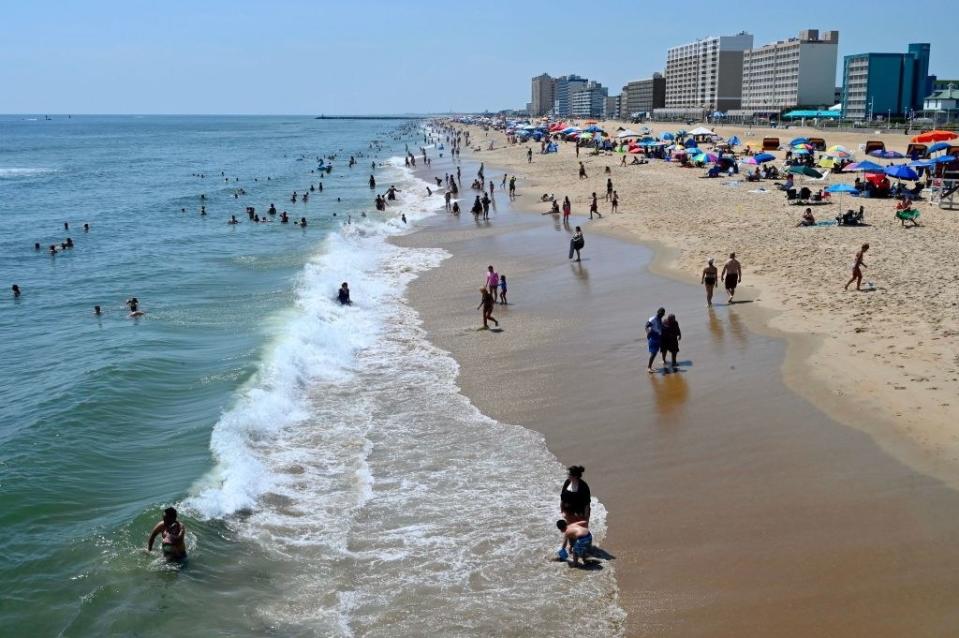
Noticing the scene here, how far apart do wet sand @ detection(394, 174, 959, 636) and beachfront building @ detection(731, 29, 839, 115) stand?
379 ft

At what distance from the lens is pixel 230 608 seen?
8000 mm

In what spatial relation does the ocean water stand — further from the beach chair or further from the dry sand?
the beach chair

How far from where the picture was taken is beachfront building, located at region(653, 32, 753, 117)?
494 ft

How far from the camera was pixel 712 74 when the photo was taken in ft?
503

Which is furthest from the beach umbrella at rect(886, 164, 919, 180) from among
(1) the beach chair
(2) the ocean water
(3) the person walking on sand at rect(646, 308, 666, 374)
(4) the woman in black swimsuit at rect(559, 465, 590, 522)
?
(4) the woman in black swimsuit at rect(559, 465, 590, 522)

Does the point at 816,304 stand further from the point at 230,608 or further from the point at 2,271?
the point at 2,271

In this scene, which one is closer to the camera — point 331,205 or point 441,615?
point 441,615

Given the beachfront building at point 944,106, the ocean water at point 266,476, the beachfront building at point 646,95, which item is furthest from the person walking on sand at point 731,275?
the beachfront building at point 646,95

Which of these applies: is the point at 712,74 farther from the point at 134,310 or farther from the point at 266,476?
the point at 266,476

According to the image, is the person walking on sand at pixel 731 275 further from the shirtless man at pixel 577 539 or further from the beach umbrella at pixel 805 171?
the beach umbrella at pixel 805 171

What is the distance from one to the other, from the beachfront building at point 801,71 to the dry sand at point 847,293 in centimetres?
9660

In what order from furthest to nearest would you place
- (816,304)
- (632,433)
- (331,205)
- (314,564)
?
1. (331,205)
2. (816,304)
3. (632,433)
4. (314,564)

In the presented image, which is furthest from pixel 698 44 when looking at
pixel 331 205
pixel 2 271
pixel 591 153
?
pixel 2 271

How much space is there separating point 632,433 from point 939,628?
495 cm
